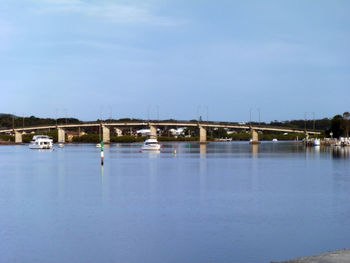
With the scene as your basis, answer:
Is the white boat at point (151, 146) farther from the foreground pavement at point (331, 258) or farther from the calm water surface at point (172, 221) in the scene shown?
the foreground pavement at point (331, 258)

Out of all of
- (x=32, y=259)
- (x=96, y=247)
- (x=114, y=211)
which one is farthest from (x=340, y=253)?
(x=114, y=211)

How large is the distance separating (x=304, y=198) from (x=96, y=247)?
20381mm

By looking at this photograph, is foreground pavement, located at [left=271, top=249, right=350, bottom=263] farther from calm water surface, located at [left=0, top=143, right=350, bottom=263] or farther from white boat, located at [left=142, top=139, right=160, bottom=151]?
white boat, located at [left=142, top=139, right=160, bottom=151]

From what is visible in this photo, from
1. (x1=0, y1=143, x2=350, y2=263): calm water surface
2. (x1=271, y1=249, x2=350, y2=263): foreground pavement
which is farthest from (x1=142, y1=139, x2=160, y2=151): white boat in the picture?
(x1=271, y1=249, x2=350, y2=263): foreground pavement

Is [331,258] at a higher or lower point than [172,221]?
higher

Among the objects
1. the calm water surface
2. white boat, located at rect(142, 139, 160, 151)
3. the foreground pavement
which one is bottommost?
the calm water surface

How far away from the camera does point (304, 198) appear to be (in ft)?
129

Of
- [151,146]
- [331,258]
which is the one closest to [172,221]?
[331,258]

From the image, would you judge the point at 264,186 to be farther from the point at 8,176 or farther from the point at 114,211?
the point at 8,176

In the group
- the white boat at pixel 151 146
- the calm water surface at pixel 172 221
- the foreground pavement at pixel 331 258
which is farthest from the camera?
the white boat at pixel 151 146

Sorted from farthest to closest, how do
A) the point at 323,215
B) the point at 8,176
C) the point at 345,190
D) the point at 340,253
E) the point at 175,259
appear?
the point at 8,176
the point at 345,190
the point at 323,215
the point at 175,259
the point at 340,253

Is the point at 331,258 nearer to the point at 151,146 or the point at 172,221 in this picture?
the point at 172,221

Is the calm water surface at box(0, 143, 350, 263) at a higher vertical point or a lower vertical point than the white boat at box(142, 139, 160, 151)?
lower

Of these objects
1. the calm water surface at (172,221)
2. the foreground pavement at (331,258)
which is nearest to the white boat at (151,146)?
the calm water surface at (172,221)
